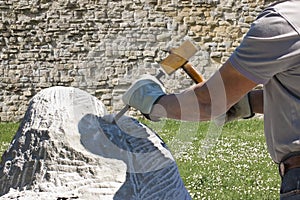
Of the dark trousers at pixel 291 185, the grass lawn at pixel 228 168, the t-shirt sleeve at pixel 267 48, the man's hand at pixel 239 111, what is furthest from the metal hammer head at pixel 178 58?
the grass lawn at pixel 228 168

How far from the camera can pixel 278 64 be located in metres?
2.13

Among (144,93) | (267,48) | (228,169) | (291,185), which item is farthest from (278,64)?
(228,169)

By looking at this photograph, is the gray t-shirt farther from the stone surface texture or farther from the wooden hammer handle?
the stone surface texture

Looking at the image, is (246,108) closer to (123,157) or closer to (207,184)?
(123,157)

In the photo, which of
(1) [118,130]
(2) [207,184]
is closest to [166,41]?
(2) [207,184]

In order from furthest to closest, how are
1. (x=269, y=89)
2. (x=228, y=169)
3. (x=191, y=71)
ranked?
(x=228, y=169)
(x=191, y=71)
(x=269, y=89)

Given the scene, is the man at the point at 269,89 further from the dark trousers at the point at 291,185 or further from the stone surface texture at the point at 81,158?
the stone surface texture at the point at 81,158

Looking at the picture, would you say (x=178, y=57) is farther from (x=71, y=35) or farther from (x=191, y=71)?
(x=71, y=35)

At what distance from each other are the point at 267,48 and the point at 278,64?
64mm

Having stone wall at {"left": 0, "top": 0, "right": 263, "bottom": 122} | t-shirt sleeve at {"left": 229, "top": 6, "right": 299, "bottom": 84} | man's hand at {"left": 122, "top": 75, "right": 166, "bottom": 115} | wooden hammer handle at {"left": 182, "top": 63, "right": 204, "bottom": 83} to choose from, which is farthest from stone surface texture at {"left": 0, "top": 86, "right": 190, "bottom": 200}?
stone wall at {"left": 0, "top": 0, "right": 263, "bottom": 122}

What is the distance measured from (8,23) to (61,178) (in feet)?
35.1

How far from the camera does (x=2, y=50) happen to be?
12758mm

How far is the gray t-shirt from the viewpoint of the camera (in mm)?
2105

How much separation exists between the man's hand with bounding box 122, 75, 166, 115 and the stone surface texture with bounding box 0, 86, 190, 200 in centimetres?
20
